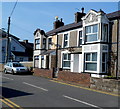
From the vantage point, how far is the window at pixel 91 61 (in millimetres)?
18011

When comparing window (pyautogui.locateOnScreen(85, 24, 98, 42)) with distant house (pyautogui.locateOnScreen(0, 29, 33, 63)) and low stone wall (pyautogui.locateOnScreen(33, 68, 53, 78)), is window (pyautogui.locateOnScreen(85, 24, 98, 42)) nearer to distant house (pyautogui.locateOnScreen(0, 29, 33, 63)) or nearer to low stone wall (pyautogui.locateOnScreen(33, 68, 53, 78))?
low stone wall (pyautogui.locateOnScreen(33, 68, 53, 78))

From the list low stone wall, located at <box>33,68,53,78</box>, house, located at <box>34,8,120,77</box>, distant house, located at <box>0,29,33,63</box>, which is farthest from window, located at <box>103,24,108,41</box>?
distant house, located at <box>0,29,33,63</box>

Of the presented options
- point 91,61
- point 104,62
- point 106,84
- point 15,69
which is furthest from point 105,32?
point 15,69

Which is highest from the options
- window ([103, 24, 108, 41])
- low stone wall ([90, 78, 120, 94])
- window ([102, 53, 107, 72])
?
window ([103, 24, 108, 41])

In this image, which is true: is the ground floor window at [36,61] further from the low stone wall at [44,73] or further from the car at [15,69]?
the low stone wall at [44,73]

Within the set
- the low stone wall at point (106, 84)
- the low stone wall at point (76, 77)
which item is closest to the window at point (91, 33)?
the low stone wall at point (76, 77)

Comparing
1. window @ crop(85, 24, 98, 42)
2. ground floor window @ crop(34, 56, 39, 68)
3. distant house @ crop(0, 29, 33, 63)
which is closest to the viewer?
window @ crop(85, 24, 98, 42)

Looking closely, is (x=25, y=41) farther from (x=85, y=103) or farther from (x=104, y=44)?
(x=85, y=103)

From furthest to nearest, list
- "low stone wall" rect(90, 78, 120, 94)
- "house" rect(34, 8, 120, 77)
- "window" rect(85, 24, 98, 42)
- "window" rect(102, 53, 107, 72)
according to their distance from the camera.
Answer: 1. "window" rect(85, 24, 98, 42)
2. "window" rect(102, 53, 107, 72)
3. "house" rect(34, 8, 120, 77)
4. "low stone wall" rect(90, 78, 120, 94)

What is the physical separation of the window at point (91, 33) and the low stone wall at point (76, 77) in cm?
407

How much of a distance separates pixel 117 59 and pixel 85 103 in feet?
28.7

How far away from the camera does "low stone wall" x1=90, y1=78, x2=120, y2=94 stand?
1264 cm

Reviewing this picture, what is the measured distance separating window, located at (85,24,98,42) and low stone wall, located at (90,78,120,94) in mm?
5268

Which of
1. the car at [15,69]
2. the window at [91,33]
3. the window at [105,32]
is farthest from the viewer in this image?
the car at [15,69]
